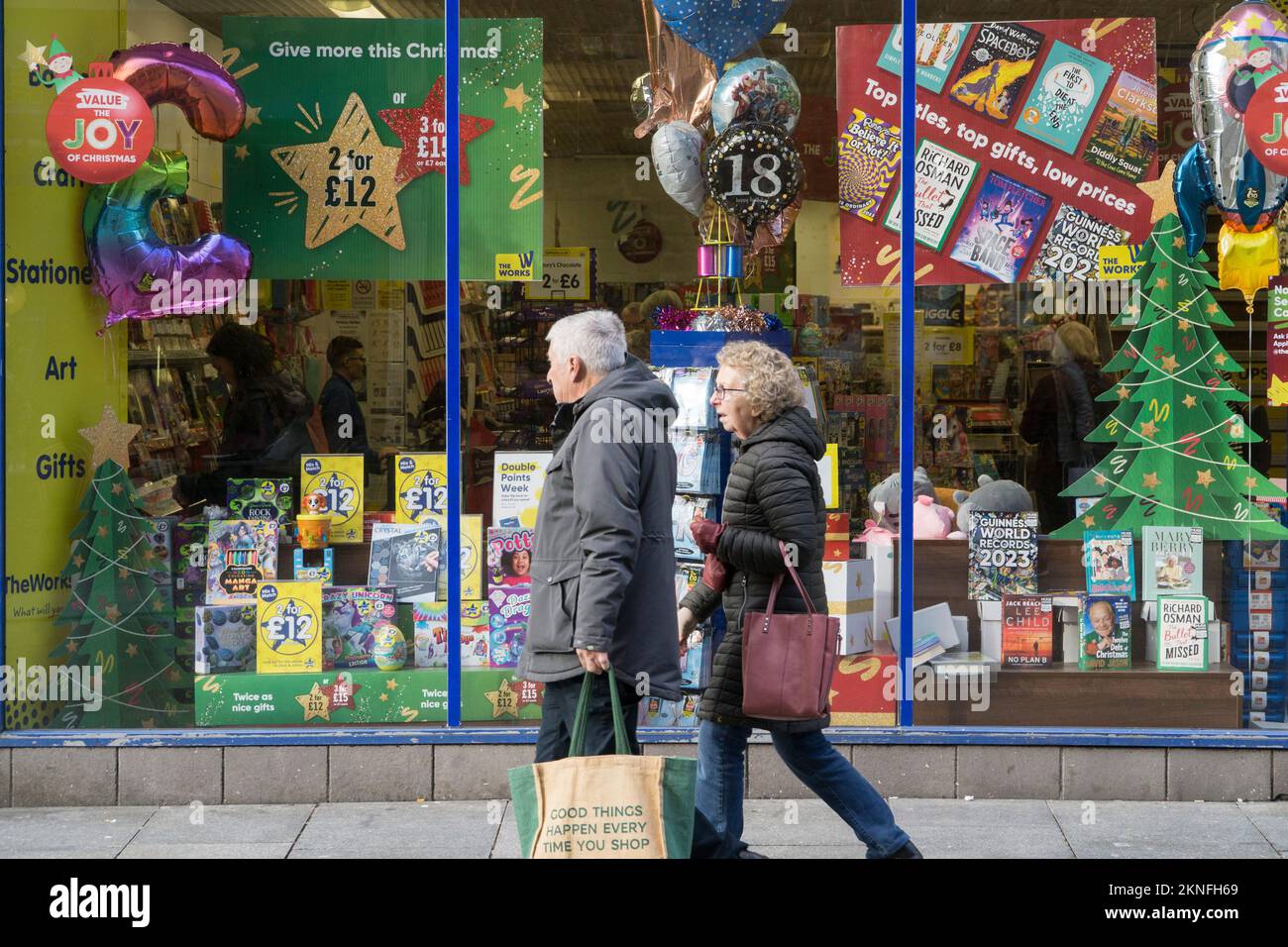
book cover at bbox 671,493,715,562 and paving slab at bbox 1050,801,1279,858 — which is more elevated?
book cover at bbox 671,493,715,562

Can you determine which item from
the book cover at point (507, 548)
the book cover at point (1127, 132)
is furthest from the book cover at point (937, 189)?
the book cover at point (507, 548)

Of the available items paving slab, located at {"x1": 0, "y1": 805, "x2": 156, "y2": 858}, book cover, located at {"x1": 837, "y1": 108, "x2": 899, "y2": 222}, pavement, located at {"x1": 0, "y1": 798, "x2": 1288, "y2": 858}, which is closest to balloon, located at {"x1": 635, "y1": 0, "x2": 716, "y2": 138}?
book cover, located at {"x1": 837, "y1": 108, "x2": 899, "y2": 222}

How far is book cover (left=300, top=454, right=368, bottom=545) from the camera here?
7.01 metres

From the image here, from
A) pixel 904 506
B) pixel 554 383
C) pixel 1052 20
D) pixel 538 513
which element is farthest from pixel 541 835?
pixel 1052 20

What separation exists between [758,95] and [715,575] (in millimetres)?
2536

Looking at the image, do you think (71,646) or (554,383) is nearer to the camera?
(554,383)

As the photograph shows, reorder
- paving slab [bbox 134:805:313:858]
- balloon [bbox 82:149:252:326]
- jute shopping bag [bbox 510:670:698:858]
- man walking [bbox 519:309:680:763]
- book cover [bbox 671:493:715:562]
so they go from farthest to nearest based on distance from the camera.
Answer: balloon [bbox 82:149:252:326] < book cover [bbox 671:493:715:562] < paving slab [bbox 134:805:313:858] < man walking [bbox 519:309:680:763] < jute shopping bag [bbox 510:670:698:858]

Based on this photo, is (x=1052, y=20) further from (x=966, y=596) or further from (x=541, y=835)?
(x=541, y=835)

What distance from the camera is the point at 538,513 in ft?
16.6

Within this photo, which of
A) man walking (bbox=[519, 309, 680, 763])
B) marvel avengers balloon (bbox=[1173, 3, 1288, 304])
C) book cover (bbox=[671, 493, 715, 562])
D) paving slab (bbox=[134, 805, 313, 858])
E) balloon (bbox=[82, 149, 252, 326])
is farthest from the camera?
balloon (bbox=[82, 149, 252, 326])

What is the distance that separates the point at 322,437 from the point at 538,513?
2269 mm

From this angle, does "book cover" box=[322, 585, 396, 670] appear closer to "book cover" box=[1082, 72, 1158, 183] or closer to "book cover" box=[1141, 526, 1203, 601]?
"book cover" box=[1141, 526, 1203, 601]

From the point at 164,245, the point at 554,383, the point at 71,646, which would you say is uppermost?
the point at 164,245

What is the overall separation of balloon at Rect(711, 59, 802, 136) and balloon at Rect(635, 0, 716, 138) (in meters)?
0.10
